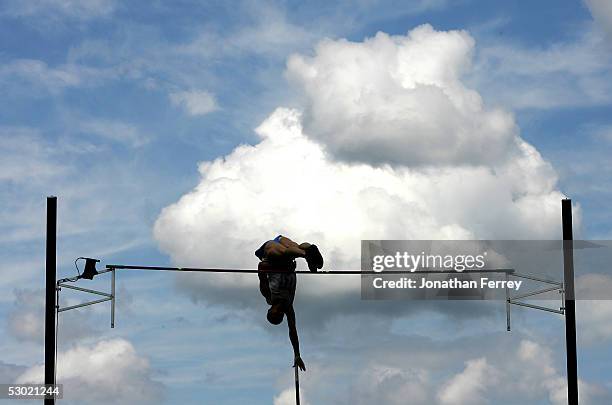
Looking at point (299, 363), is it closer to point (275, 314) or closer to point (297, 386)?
point (297, 386)

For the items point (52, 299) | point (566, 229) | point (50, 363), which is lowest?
point (50, 363)

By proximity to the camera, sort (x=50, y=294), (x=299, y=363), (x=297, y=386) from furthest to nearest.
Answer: (x=297, y=386) → (x=50, y=294) → (x=299, y=363)

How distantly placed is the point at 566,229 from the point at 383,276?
4517 mm

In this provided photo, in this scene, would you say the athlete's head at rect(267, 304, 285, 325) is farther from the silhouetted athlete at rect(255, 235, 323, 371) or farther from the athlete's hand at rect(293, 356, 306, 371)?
the athlete's hand at rect(293, 356, 306, 371)

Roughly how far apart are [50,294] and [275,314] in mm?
5036

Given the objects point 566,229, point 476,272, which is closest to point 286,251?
point 476,272

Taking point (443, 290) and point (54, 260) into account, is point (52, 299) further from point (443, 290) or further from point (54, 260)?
point (443, 290)

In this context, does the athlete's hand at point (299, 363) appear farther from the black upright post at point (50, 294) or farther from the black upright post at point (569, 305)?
the black upright post at point (569, 305)

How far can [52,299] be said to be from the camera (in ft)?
74.2

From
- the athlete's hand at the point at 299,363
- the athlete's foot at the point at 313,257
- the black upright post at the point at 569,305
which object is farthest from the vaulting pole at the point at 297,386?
the black upright post at the point at 569,305

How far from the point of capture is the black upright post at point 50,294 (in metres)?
22.4

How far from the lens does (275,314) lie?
22.5 m

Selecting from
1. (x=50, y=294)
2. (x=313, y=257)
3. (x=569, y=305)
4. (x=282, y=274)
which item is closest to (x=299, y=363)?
(x=282, y=274)

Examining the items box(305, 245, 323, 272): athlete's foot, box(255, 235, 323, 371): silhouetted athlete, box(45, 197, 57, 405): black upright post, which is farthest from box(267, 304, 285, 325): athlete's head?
box(45, 197, 57, 405): black upright post
